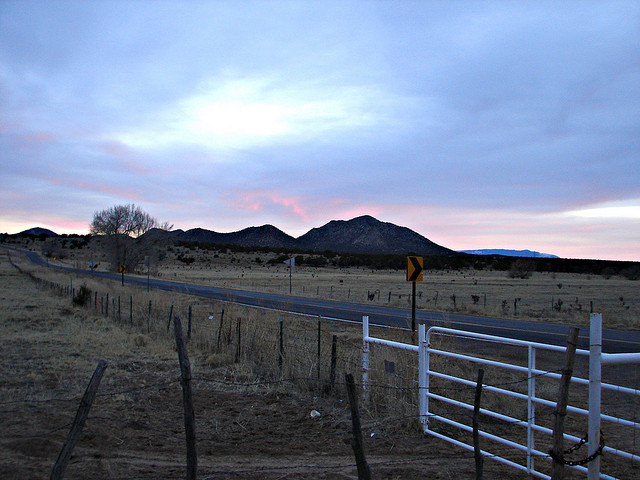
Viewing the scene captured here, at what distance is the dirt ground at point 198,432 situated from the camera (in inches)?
232

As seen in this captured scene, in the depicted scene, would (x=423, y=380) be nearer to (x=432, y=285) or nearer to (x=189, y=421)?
(x=189, y=421)

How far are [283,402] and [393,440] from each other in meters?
2.67

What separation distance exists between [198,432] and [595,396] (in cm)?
538

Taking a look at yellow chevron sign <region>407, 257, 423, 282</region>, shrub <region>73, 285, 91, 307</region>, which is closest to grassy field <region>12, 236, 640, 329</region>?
yellow chevron sign <region>407, 257, 423, 282</region>

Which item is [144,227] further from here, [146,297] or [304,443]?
[304,443]

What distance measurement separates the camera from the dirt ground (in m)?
5.90

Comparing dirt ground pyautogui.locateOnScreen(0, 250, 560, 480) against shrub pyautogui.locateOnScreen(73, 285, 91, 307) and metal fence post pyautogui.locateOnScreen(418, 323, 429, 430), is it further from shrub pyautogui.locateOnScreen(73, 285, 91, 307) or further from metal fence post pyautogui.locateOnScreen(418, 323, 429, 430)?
shrub pyautogui.locateOnScreen(73, 285, 91, 307)

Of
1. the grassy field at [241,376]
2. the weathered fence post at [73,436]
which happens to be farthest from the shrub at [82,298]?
the weathered fence post at [73,436]

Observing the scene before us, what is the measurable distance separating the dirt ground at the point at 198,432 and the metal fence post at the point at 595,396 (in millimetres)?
1673

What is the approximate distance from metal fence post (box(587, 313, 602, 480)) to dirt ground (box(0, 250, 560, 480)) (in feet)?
5.49

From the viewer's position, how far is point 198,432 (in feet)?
24.3

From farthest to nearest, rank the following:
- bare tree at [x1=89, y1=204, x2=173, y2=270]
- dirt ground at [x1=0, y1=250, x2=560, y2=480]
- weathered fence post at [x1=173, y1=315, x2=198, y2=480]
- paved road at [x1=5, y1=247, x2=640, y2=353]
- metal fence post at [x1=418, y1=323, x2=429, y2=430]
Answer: bare tree at [x1=89, y1=204, x2=173, y2=270] → paved road at [x1=5, y1=247, x2=640, y2=353] → metal fence post at [x1=418, y1=323, x2=429, y2=430] → dirt ground at [x1=0, y1=250, x2=560, y2=480] → weathered fence post at [x1=173, y1=315, x2=198, y2=480]

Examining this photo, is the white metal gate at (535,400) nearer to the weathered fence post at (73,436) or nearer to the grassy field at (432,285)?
the weathered fence post at (73,436)

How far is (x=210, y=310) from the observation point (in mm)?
26219
